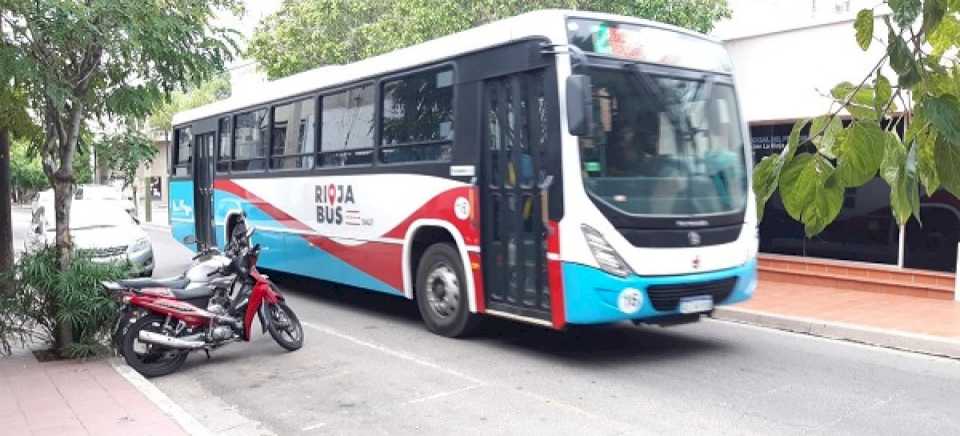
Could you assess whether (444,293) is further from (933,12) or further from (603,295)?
(933,12)

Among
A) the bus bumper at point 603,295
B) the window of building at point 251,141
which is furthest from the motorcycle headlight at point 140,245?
the bus bumper at point 603,295

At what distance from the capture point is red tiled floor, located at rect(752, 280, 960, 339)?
881 centimetres

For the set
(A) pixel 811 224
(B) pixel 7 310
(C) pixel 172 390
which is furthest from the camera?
(B) pixel 7 310

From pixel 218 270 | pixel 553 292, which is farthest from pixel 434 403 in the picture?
pixel 218 270

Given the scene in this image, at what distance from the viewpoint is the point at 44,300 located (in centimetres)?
732

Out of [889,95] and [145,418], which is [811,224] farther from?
[145,418]

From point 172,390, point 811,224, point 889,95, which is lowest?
point 172,390

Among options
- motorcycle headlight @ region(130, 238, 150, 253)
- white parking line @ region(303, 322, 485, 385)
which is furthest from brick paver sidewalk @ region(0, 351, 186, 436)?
motorcycle headlight @ region(130, 238, 150, 253)

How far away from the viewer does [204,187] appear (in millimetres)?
13805

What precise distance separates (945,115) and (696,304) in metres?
6.15

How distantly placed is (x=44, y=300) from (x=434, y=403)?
12.8 ft

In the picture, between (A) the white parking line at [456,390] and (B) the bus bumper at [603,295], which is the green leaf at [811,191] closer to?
(A) the white parking line at [456,390]

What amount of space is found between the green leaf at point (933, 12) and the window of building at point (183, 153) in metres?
14.3

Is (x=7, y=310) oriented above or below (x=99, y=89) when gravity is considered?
below
